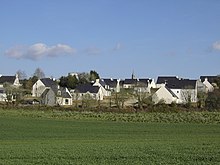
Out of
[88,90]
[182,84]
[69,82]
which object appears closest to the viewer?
[88,90]

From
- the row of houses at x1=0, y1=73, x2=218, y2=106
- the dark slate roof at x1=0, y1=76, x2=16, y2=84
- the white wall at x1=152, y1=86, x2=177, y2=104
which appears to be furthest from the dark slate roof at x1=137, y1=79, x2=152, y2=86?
the dark slate roof at x1=0, y1=76, x2=16, y2=84

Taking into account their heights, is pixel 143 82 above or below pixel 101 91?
above

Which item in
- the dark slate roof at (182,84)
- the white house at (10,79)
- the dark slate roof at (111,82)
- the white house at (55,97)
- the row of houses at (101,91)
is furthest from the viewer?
the dark slate roof at (111,82)

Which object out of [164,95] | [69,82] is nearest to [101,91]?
[69,82]

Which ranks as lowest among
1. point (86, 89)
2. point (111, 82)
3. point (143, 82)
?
point (86, 89)

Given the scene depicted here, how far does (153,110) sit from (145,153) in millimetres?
53127

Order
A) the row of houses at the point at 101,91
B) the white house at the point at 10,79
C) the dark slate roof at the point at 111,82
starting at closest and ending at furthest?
the row of houses at the point at 101,91, the white house at the point at 10,79, the dark slate roof at the point at 111,82

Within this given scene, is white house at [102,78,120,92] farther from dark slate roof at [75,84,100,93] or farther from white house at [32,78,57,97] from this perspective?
dark slate roof at [75,84,100,93]

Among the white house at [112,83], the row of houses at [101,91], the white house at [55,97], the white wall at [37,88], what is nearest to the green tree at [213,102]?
the row of houses at [101,91]

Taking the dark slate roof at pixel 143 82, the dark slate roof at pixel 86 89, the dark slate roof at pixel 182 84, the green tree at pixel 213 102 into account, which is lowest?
the green tree at pixel 213 102

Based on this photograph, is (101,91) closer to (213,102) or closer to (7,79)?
(213,102)

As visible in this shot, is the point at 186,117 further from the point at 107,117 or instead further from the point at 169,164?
the point at 169,164

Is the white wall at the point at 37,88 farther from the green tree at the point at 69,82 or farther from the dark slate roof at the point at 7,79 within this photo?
the dark slate roof at the point at 7,79

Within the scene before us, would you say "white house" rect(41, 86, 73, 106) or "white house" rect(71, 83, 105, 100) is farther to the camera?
"white house" rect(71, 83, 105, 100)
